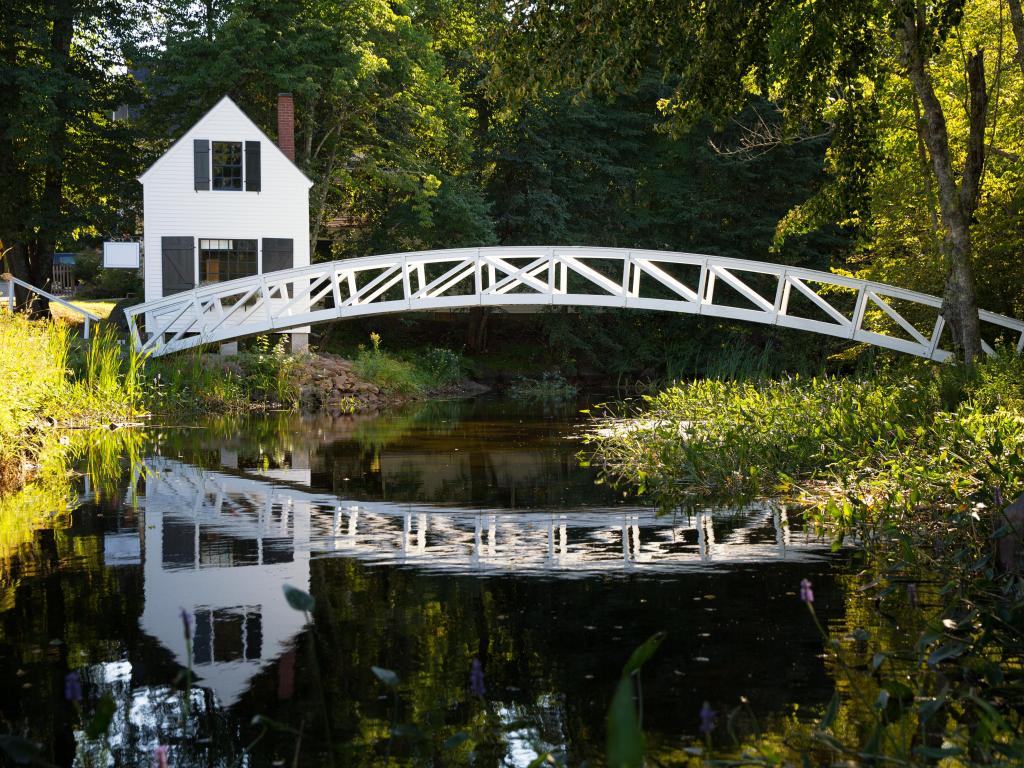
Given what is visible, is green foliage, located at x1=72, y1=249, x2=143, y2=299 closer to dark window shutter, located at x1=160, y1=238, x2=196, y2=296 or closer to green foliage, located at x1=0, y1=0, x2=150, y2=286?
green foliage, located at x1=0, y1=0, x2=150, y2=286

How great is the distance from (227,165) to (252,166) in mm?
561

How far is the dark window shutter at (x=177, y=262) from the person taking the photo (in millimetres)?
26281

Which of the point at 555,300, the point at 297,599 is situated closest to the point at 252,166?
the point at 555,300

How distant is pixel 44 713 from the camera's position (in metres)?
4.12

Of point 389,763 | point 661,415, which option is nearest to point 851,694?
point 389,763

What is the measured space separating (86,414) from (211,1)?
17.3 meters

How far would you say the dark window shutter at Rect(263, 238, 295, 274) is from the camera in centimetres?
2658

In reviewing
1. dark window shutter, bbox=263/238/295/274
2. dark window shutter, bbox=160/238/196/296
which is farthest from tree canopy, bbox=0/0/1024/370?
dark window shutter, bbox=160/238/196/296

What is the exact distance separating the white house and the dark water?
16.5 metres

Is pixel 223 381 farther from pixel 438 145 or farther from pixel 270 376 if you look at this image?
pixel 438 145

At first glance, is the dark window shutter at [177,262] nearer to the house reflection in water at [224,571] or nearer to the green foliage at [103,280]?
the green foliage at [103,280]

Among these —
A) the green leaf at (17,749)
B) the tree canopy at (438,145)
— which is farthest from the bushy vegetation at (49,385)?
the green leaf at (17,749)

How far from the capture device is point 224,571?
668cm

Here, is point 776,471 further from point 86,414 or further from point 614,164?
point 614,164
